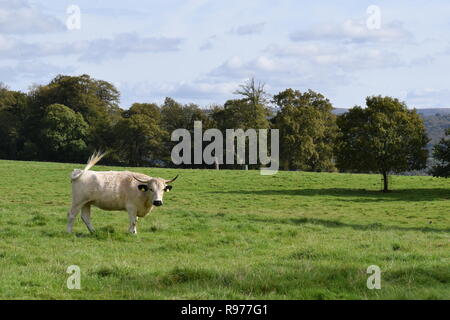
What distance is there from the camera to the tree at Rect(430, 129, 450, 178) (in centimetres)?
4166

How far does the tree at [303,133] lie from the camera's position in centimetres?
Result: 6781

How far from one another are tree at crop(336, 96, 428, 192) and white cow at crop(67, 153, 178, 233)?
30372 mm

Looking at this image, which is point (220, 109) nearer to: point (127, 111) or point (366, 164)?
point (127, 111)

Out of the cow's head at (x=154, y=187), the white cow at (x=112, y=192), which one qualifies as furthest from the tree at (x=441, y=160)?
the cow's head at (x=154, y=187)

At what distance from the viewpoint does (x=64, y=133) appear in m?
73.5

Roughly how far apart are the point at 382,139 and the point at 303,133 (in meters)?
23.7

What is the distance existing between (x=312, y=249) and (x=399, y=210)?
2034 cm

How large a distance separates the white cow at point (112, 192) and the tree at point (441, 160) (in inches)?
1178

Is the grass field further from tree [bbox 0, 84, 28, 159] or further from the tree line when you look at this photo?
tree [bbox 0, 84, 28, 159]

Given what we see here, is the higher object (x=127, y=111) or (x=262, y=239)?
(x=127, y=111)

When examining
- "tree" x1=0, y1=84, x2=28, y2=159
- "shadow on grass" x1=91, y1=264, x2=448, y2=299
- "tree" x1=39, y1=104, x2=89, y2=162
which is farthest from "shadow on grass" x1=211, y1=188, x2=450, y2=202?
"tree" x1=0, y1=84, x2=28, y2=159

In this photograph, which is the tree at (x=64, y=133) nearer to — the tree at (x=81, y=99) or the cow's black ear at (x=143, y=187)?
the tree at (x=81, y=99)

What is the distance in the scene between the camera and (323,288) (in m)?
9.12
